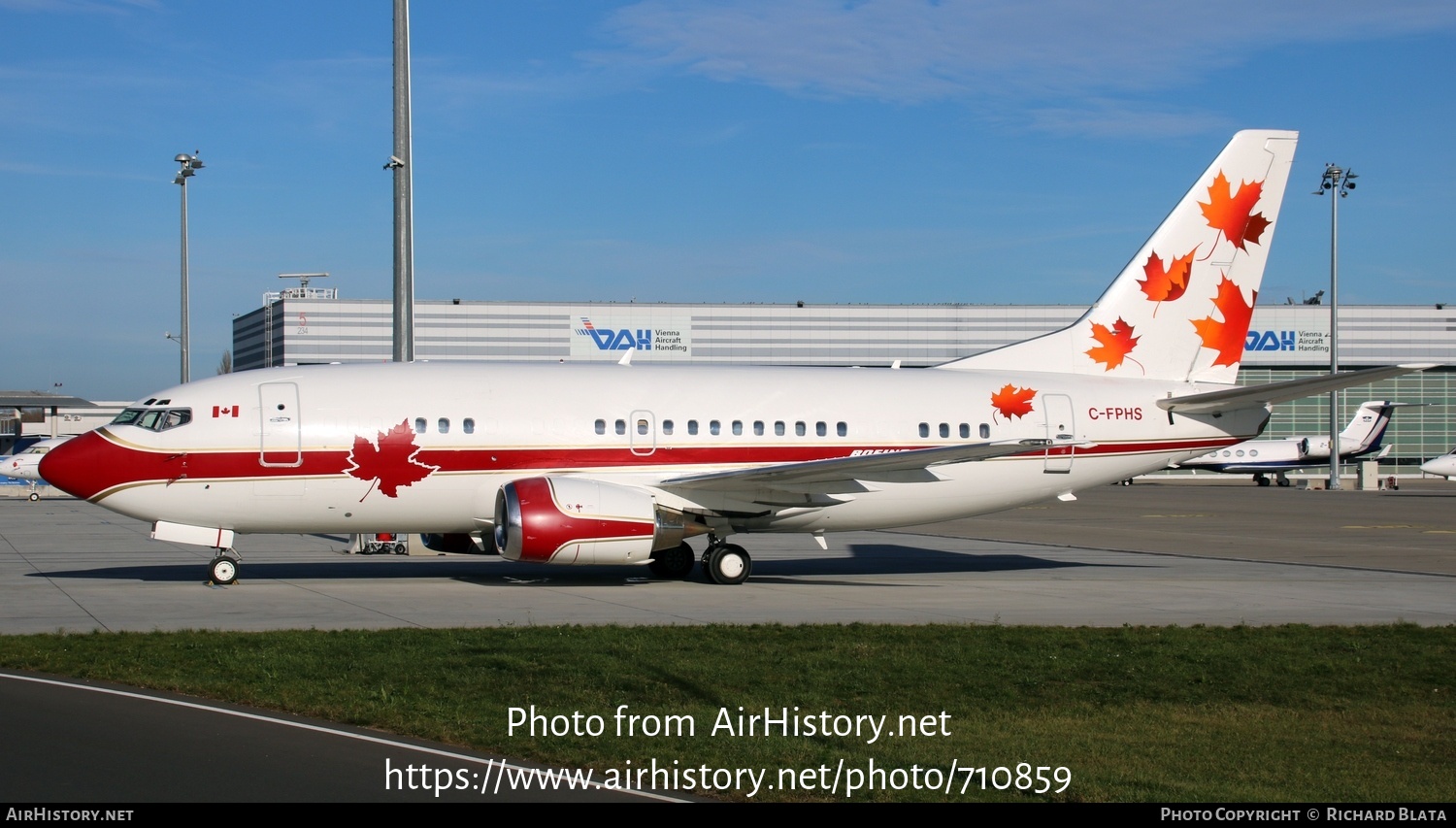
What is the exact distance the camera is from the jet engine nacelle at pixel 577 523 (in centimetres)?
2088

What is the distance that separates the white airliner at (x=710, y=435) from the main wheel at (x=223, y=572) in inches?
2.0

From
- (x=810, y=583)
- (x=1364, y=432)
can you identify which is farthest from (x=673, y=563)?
(x=1364, y=432)

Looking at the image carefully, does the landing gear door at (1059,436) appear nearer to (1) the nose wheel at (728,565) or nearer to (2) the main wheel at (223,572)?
(1) the nose wheel at (728,565)

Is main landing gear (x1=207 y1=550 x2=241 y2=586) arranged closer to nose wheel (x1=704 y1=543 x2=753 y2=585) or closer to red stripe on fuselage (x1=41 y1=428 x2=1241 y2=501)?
red stripe on fuselage (x1=41 y1=428 x2=1241 y2=501)

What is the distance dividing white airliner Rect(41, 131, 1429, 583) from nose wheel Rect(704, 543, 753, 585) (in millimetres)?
41

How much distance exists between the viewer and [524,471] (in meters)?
22.5

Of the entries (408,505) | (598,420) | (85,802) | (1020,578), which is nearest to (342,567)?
(408,505)

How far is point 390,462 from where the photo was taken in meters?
22.0

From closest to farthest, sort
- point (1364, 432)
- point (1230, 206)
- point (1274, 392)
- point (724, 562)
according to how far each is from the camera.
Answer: point (724, 562), point (1274, 392), point (1230, 206), point (1364, 432)

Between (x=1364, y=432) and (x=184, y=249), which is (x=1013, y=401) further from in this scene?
(x=1364, y=432)

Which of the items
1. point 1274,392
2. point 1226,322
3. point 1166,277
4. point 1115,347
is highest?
point 1166,277

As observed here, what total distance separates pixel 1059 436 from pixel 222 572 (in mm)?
15076

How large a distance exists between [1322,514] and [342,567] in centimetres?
3717
